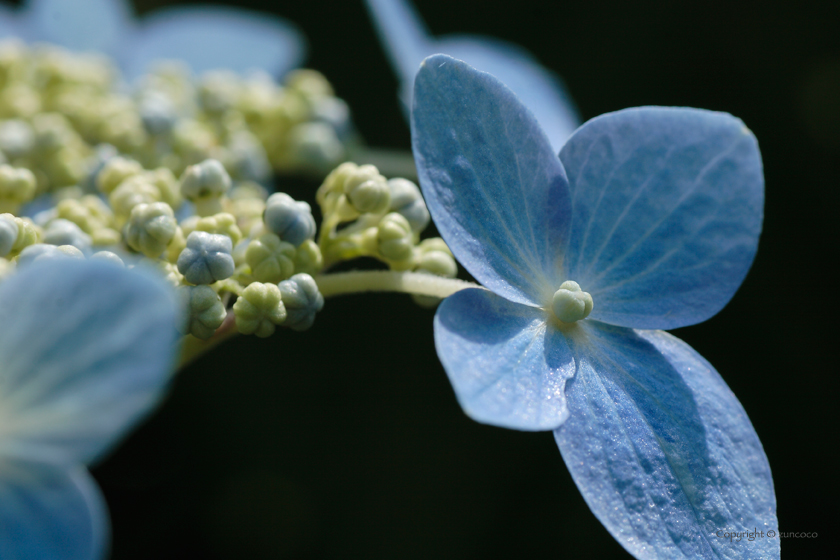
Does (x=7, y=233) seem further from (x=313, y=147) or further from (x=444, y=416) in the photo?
(x=444, y=416)

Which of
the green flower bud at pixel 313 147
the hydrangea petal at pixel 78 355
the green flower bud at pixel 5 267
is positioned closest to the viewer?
the hydrangea petal at pixel 78 355

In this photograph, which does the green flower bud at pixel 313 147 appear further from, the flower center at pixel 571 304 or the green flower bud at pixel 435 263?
the flower center at pixel 571 304

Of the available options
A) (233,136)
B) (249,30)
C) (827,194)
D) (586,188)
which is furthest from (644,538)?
(827,194)

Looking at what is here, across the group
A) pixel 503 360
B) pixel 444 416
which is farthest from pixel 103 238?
pixel 444 416

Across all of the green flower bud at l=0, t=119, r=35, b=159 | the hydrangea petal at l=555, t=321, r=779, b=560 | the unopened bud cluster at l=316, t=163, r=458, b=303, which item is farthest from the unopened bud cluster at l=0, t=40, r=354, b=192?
the hydrangea petal at l=555, t=321, r=779, b=560

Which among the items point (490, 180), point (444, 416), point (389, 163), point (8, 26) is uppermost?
point (490, 180)

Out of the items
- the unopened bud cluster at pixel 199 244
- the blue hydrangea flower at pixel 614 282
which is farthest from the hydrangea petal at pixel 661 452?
the unopened bud cluster at pixel 199 244

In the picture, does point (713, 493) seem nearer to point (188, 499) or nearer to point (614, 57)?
point (188, 499)

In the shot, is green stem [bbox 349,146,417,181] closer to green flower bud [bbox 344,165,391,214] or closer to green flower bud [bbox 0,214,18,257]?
green flower bud [bbox 344,165,391,214]
